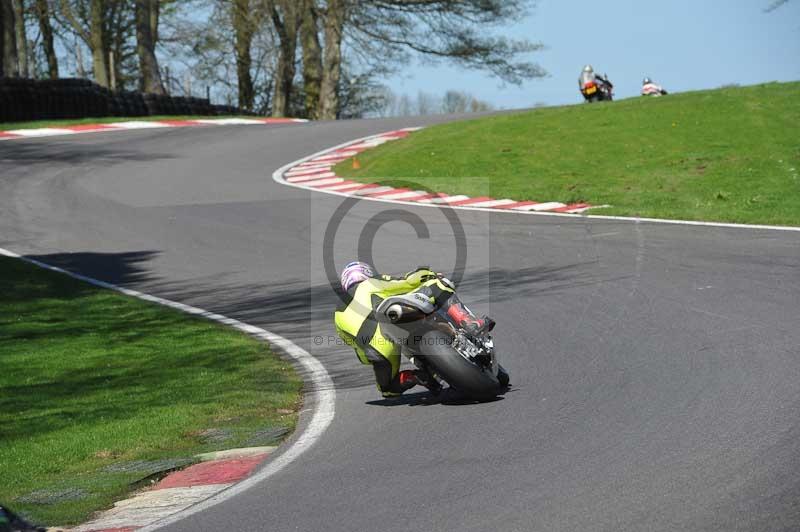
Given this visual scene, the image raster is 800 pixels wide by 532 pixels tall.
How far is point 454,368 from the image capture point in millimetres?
7480

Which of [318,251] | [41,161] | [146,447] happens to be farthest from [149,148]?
[146,447]

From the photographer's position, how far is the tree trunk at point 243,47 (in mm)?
45219

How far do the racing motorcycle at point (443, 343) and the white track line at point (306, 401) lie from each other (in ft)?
2.62

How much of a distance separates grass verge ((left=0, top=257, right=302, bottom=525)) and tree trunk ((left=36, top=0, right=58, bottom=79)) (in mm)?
39560

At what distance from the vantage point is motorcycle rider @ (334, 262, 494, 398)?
7570mm

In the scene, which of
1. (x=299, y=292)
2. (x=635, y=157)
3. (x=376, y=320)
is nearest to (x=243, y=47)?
(x=635, y=157)

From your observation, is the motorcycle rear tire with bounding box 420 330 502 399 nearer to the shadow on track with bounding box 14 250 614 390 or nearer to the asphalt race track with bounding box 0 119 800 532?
the asphalt race track with bounding box 0 119 800 532

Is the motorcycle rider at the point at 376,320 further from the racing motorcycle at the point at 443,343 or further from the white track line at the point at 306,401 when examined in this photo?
the white track line at the point at 306,401

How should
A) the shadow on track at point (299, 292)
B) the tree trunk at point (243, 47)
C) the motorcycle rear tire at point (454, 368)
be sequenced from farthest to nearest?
the tree trunk at point (243, 47), the shadow on track at point (299, 292), the motorcycle rear tire at point (454, 368)

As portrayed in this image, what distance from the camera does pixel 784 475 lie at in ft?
17.6

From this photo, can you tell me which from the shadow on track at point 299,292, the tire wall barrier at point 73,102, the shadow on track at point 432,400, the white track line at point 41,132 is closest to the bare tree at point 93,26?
the tire wall barrier at point 73,102

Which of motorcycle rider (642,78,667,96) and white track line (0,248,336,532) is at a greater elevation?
motorcycle rider (642,78,667,96)

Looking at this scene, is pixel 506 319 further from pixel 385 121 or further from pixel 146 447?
pixel 385 121

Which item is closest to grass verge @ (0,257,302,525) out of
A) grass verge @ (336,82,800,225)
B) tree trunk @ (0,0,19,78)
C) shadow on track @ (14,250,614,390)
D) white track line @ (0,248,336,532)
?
white track line @ (0,248,336,532)
